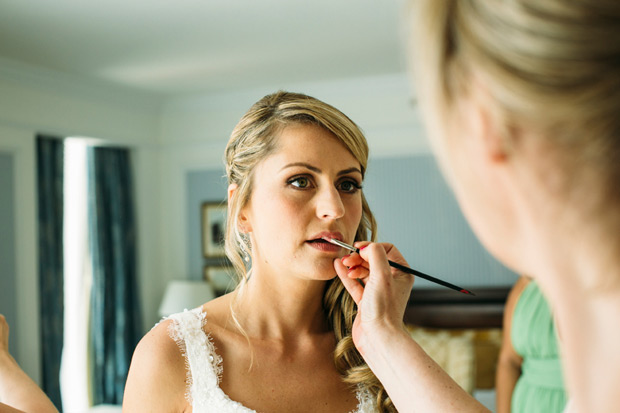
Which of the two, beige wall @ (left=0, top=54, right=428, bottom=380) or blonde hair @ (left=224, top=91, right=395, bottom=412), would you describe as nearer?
blonde hair @ (left=224, top=91, right=395, bottom=412)

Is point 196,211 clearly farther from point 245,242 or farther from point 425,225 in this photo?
point 245,242

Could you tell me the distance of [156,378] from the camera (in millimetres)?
1258

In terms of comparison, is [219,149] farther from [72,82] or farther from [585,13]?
[585,13]

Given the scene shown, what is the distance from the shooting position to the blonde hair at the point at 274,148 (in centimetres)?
139

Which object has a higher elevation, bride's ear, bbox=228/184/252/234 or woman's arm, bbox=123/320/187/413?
bride's ear, bbox=228/184/252/234

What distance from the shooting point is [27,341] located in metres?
4.14

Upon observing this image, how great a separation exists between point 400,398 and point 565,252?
595 mm

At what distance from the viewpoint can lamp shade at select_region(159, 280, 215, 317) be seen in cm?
495

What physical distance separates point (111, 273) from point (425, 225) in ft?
8.28

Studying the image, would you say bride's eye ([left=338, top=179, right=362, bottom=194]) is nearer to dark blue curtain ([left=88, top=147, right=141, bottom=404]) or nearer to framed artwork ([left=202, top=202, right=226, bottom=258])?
dark blue curtain ([left=88, top=147, right=141, bottom=404])

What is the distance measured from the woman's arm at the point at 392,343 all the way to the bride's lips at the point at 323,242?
0.13 feet

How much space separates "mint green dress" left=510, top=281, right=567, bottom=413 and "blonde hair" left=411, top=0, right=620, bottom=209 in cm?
178

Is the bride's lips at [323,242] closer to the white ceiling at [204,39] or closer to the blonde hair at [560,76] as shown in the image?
the blonde hair at [560,76]

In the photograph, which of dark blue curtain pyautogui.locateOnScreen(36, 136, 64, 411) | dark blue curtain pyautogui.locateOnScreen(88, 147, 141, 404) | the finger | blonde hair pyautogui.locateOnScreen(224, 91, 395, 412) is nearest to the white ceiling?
dark blue curtain pyautogui.locateOnScreen(36, 136, 64, 411)
